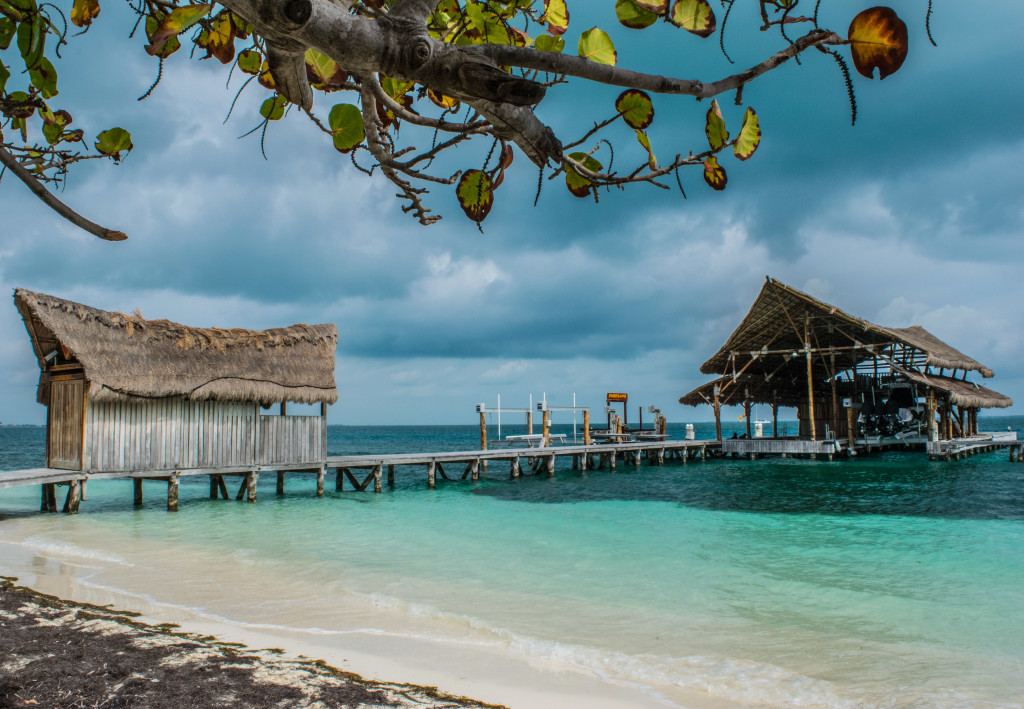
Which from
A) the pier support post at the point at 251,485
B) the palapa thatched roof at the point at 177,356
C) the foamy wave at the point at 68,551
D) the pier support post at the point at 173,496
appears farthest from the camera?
the pier support post at the point at 251,485

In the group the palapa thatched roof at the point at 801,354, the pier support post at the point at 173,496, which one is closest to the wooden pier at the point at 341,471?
the pier support post at the point at 173,496

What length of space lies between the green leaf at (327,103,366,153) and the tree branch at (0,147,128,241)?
595 millimetres

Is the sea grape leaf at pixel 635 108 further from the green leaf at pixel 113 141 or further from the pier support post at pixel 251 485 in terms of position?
the pier support post at pixel 251 485

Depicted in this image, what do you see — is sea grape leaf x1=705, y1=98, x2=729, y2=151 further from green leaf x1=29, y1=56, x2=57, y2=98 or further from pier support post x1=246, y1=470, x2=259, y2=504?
pier support post x1=246, y1=470, x2=259, y2=504

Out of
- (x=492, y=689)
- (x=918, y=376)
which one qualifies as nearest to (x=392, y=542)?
(x=492, y=689)

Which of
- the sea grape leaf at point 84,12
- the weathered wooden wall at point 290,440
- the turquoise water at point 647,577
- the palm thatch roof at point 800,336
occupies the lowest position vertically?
the turquoise water at point 647,577

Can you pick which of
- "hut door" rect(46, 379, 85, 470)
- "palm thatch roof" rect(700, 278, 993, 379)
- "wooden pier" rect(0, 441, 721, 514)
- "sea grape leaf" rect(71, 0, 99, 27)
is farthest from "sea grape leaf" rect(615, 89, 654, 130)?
"palm thatch roof" rect(700, 278, 993, 379)

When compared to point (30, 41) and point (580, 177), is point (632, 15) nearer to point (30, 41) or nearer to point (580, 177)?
point (580, 177)

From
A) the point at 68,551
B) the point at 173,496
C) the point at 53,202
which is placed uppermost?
the point at 53,202

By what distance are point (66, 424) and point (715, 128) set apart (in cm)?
1396

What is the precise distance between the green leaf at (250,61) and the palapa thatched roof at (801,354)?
76.1 ft

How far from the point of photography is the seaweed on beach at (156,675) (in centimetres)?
359

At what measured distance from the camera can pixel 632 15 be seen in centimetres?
142

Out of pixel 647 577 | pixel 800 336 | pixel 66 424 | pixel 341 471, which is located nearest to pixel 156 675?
pixel 647 577
